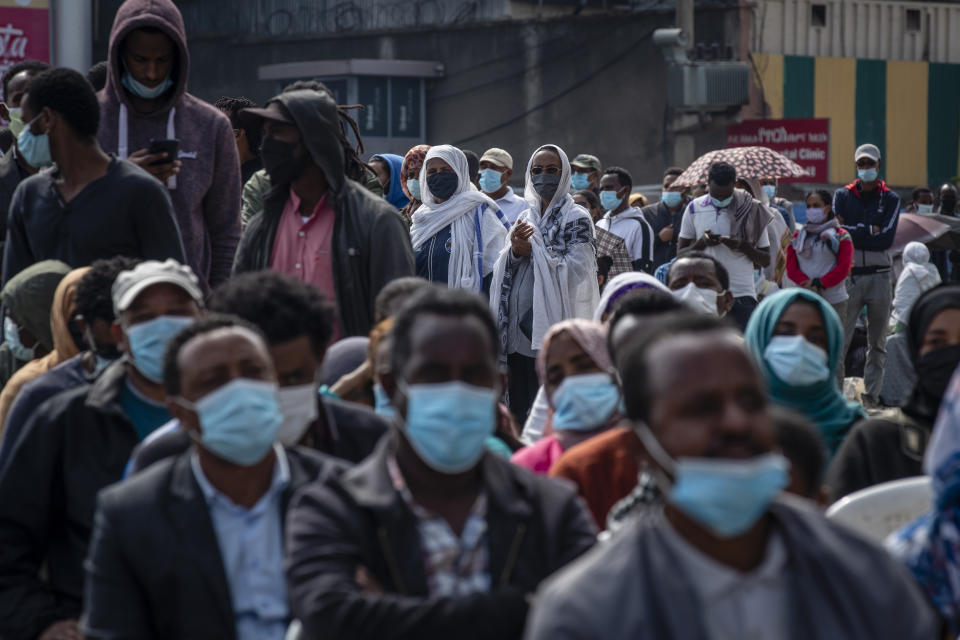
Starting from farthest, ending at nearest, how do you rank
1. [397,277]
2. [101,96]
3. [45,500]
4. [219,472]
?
[101,96], [397,277], [45,500], [219,472]

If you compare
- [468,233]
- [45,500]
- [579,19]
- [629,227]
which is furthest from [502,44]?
[45,500]

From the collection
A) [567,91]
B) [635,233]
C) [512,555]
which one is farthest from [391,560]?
[567,91]

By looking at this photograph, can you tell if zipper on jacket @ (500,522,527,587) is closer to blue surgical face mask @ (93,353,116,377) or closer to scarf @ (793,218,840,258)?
blue surgical face mask @ (93,353,116,377)

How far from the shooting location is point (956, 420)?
3.09 metres

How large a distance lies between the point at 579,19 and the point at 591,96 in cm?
139

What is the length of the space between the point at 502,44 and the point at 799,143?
5.64 m

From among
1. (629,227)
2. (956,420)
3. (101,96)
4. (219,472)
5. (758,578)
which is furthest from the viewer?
(629,227)

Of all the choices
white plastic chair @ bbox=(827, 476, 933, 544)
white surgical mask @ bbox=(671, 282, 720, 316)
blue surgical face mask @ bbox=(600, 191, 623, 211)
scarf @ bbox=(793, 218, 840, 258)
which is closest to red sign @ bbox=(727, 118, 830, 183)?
scarf @ bbox=(793, 218, 840, 258)

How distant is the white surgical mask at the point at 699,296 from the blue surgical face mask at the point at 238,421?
3.75 meters

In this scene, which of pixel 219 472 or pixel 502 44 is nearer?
pixel 219 472

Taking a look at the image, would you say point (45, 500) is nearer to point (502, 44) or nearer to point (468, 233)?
point (468, 233)

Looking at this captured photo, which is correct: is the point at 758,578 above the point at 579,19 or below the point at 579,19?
below

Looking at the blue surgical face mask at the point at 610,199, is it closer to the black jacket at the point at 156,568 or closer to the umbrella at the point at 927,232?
the umbrella at the point at 927,232

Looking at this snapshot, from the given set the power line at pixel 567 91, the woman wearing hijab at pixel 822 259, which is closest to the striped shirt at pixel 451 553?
the woman wearing hijab at pixel 822 259
